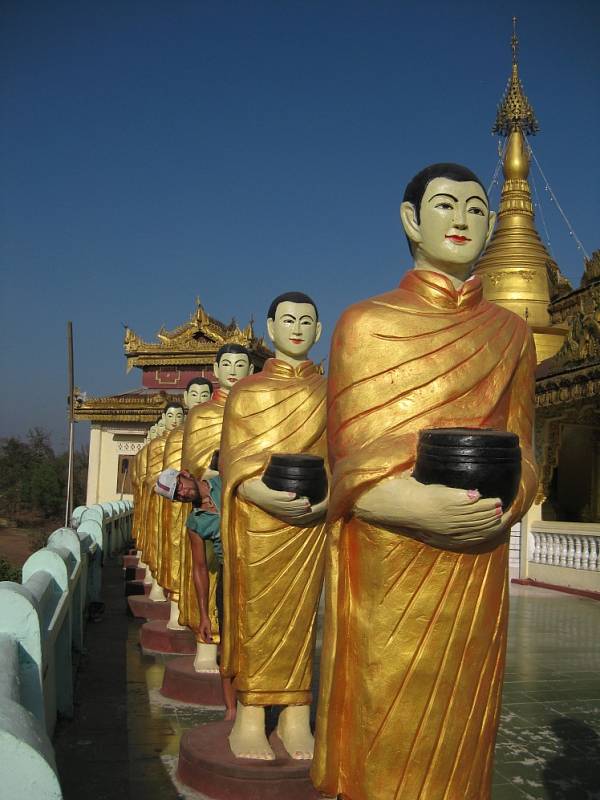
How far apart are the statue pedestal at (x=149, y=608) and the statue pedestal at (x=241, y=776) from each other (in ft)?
15.1

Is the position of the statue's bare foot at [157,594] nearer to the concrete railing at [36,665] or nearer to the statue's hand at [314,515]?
the concrete railing at [36,665]

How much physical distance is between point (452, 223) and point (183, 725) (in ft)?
11.8

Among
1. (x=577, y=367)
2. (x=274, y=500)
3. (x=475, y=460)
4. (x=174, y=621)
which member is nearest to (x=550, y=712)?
(x=274, y=500)

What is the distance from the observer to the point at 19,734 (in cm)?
156

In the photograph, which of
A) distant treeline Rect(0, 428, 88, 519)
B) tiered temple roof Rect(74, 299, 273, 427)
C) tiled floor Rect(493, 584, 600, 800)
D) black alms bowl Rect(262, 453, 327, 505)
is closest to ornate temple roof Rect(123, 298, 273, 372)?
tiered temple roof Rect(74, 299, 273, 427)

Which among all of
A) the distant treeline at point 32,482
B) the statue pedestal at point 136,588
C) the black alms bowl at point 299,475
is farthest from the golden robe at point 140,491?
the distant treeline at point 32,482

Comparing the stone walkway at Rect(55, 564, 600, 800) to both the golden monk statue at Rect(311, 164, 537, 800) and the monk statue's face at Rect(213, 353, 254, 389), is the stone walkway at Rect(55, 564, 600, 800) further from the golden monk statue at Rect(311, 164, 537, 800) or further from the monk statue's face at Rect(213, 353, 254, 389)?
the monk statue's face at Rect(213, 353, 254, 389)

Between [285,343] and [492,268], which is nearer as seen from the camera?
[285,343]

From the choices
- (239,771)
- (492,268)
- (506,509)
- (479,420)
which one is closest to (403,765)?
(506,509)

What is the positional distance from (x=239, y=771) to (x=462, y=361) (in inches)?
90.8

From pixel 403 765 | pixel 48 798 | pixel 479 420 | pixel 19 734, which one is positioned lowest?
pixel 403 765

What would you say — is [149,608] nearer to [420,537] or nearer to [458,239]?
[420,537]

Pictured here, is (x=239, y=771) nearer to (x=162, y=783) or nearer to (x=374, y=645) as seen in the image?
(x=162, y=783)

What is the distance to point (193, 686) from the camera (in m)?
5.22
